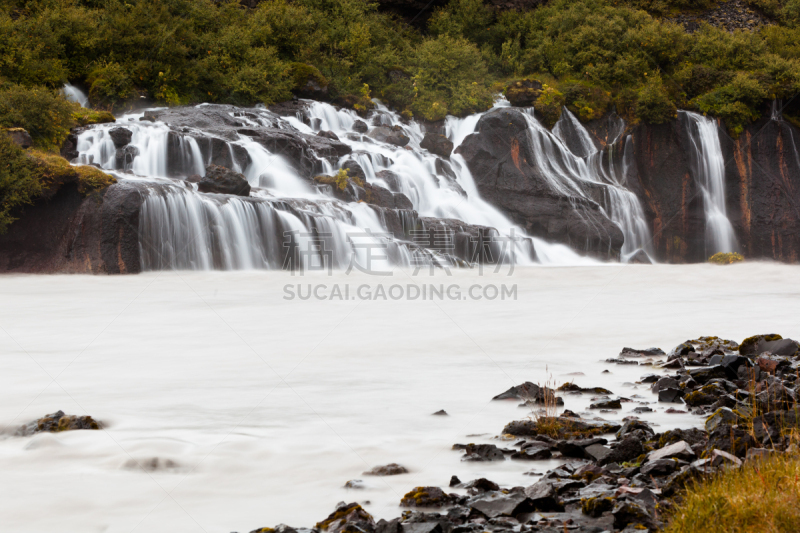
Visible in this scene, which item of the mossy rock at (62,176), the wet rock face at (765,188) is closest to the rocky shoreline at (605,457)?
the mossy rock at (62,176)

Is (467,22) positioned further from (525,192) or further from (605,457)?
(605,457)

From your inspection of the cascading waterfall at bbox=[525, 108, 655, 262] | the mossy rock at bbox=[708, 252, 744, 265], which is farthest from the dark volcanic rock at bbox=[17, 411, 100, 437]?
the mossy rock at bbox=[708, 252, 744, 265]

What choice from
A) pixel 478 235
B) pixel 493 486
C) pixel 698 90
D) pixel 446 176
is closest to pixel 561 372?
pixel 493 486

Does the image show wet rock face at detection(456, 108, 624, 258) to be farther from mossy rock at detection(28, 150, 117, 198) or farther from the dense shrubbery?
mossy rock at detection(28, 150, 117, 198)

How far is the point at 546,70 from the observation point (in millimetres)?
27625

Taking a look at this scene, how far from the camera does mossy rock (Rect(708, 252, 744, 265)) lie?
71.0 ft

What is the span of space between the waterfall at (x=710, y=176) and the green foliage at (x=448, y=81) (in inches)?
308

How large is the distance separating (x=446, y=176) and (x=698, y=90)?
11430 mm

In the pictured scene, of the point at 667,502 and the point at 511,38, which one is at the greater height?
the point at 511,38

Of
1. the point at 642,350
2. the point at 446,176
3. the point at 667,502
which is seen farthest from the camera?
the point at 446,176

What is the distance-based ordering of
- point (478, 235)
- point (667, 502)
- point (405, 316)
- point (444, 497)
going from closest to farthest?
point (667, 502)
point (444, 497)
point (405, 316)
point (478, 235)

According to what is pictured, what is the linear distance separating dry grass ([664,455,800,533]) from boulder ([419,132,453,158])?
19.6 m

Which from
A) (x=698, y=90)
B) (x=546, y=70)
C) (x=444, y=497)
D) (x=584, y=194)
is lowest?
(x=444, y=497)

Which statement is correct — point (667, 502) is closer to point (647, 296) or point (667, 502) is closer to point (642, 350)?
point (642, 350)
